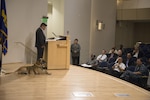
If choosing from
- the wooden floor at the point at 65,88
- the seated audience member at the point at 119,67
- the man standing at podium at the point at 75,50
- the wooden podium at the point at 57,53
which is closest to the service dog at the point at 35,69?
the wooden floor at the point at 65,88

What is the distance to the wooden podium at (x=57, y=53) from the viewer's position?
21.3ft

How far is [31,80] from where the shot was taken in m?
5.29

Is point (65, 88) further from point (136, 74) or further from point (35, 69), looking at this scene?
point (136, 74)

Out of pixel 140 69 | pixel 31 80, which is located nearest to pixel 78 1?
pixel 140 69

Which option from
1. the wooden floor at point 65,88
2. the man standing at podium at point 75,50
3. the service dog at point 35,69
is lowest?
the wooden floor at point 65,88

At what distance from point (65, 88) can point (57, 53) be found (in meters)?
1.96

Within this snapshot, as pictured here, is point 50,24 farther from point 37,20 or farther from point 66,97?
point 66,97

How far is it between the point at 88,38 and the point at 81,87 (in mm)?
6725

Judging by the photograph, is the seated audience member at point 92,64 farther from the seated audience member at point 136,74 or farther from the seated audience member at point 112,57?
the seated audience member at point 136,74

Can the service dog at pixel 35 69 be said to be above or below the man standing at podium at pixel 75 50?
below

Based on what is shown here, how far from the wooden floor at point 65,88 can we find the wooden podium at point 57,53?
603 mm

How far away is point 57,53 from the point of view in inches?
257

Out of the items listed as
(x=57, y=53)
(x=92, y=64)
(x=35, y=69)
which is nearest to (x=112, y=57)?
(x=92, y=64)

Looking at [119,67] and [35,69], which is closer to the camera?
[35,69]
